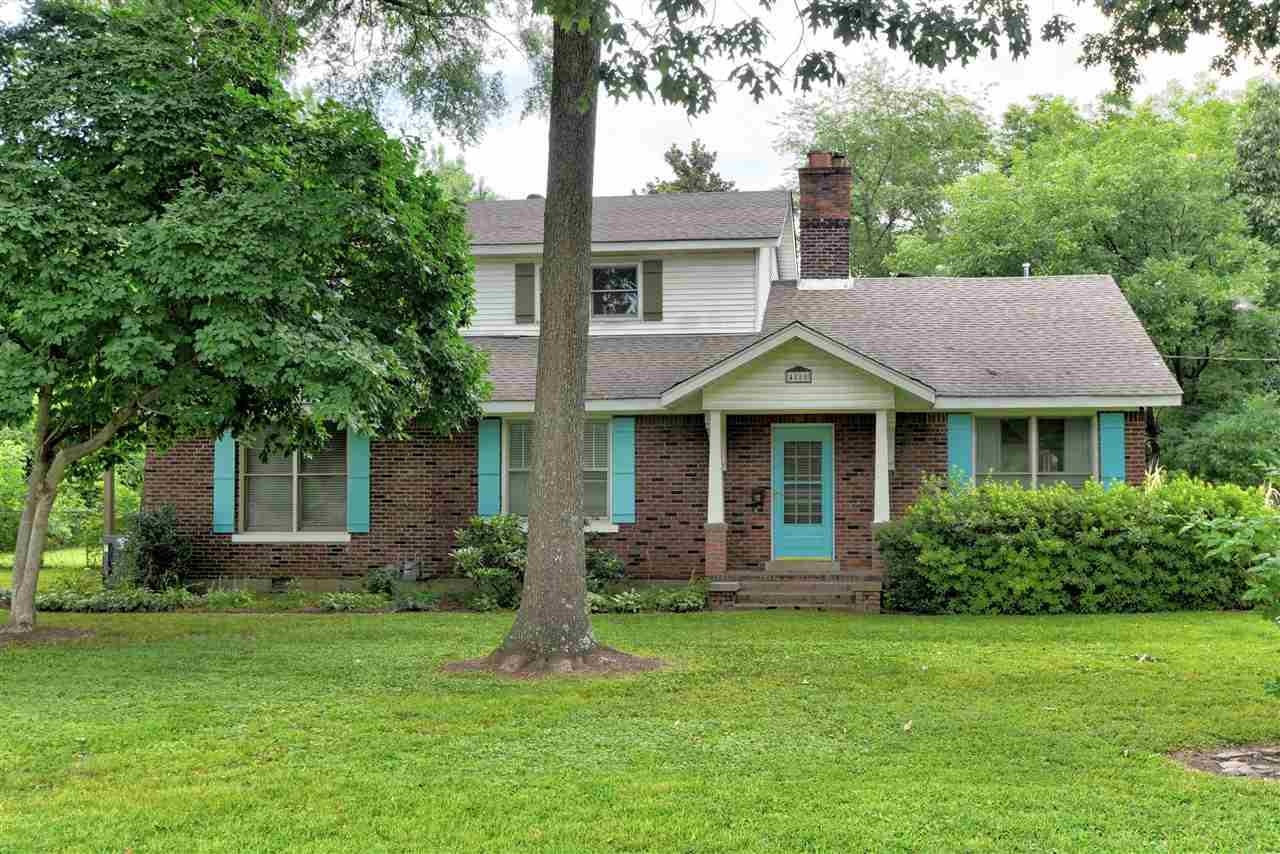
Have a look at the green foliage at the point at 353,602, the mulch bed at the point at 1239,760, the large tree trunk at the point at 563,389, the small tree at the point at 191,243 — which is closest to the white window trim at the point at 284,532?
the green foliage at the point at 353,602

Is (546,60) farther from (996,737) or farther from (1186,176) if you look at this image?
(1186,176)

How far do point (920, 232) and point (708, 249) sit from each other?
23444 mm

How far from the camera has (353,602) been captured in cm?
1630

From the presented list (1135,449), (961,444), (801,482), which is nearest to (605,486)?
(801,482)

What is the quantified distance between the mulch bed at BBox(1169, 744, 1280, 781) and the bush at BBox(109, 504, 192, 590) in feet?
46.0

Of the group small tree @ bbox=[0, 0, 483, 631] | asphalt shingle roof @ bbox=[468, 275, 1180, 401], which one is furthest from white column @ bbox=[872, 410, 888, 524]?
small tree @ bbox=[0, 0, 483, 631]

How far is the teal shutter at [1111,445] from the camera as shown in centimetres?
1709

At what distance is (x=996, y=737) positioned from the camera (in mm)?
7742

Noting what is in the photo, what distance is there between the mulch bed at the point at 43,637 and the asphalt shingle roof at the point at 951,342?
244 inches

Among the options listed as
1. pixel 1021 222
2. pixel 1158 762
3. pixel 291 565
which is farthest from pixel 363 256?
pixel 1021 222

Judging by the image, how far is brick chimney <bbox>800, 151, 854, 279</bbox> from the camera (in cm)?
2102

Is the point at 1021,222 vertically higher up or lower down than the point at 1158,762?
higher up

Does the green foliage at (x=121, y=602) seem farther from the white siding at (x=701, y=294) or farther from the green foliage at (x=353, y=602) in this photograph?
the white siding at (x=701, y=294)

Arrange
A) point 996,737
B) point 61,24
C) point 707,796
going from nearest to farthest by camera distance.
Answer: point 707,796 → point 996,737 → point 61,24
